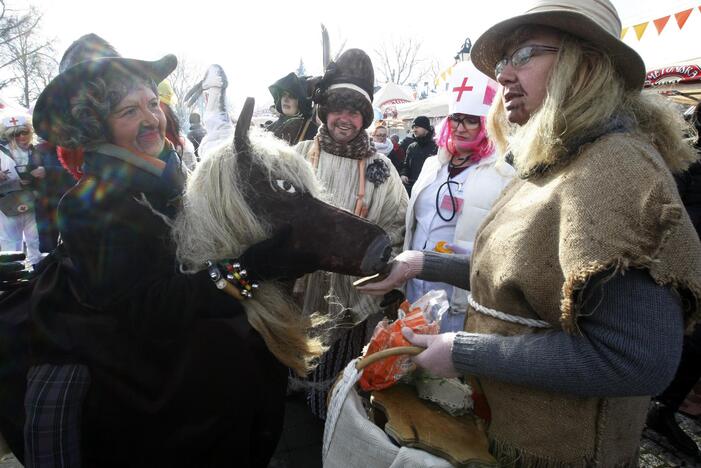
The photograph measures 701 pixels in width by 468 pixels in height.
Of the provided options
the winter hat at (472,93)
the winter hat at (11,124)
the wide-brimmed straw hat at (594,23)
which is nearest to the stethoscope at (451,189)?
the winter hat at (472,93)

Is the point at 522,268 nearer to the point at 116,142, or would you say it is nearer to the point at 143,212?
the point at 143,212

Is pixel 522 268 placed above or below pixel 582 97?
below

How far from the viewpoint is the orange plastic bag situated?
4.35ft

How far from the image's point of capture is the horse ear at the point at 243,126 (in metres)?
1.42

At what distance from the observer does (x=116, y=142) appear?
59.5 inches

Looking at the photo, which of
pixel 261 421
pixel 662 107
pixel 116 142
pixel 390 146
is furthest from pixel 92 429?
pixel 390 146

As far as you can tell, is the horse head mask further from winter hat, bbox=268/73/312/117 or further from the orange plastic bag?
winter hat, bbox=268/73/312/117

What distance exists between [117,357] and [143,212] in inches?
19.4

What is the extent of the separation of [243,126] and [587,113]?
1.04 m

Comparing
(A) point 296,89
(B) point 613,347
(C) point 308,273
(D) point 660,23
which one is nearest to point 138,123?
(C) point 308,273

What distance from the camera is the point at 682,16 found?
25.8 ft

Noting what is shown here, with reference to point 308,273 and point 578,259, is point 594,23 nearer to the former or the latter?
point 578,259

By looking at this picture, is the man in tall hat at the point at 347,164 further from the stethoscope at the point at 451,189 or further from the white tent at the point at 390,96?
the white tent at the point at 390,96

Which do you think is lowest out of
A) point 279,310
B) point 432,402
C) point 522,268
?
point 432,402
